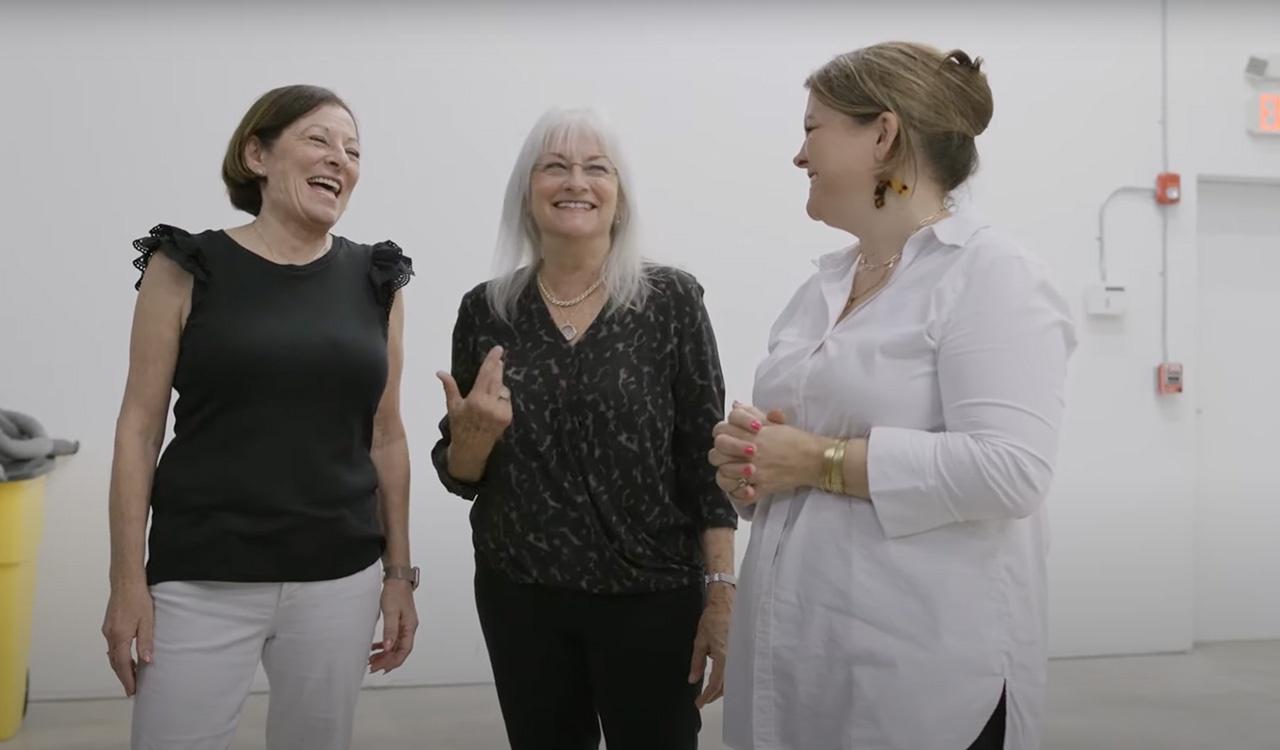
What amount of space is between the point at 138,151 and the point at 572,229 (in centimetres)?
276

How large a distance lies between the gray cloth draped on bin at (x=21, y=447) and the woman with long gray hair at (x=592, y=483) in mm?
2048

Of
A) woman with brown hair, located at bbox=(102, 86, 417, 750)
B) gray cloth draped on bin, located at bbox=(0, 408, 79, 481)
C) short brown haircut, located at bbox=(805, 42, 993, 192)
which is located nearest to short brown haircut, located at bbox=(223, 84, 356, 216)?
woman with brown hair, located at bbox=(102, 86, 417, 750)

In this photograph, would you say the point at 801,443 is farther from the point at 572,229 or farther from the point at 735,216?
the point at 735,216

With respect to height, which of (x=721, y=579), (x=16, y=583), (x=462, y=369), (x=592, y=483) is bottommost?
(x=16, y=583)

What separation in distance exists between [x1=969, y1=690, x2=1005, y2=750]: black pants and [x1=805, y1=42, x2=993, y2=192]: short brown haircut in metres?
0.59

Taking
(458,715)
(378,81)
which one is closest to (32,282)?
(378,81)

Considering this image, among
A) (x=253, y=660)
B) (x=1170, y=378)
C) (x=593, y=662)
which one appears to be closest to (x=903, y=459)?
(x=593, y=662)

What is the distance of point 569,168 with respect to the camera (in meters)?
1.79

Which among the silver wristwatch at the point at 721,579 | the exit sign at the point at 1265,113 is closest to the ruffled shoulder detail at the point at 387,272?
the silver wristwatch at the point at 721,579

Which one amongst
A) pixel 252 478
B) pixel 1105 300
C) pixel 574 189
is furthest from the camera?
pixel 1105 300

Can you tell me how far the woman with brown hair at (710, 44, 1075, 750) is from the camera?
1.16 m

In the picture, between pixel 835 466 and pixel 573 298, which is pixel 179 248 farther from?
pixel 835 466

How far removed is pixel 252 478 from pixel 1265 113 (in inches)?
180

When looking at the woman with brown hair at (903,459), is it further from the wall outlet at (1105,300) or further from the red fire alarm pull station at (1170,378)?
the red fire alarm pull station at (1170,378)
